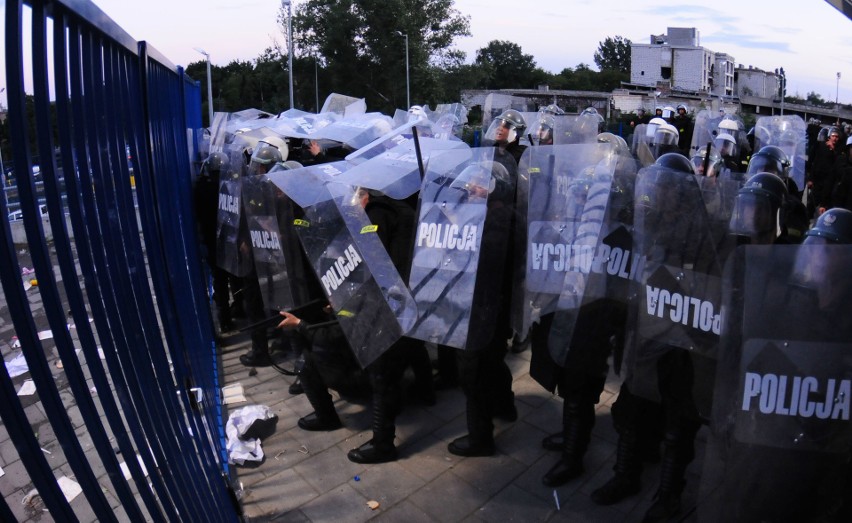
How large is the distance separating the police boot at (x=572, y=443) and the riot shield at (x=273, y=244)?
1.79 m

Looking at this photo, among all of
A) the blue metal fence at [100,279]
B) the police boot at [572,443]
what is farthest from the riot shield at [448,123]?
the blue metal fence at [100,279]

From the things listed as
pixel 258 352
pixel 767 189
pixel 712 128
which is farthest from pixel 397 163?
pixel 712 128

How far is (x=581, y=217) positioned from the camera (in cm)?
306

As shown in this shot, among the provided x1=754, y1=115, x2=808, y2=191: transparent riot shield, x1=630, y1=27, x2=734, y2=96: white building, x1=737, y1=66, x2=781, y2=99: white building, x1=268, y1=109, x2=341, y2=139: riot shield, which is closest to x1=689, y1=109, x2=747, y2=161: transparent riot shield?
x1=754, y1=115, x2=808, y2=191: transparent riot shield

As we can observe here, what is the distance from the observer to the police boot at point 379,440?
371 cm

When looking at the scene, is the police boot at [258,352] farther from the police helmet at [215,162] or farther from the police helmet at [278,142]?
the police helmet at [278,142]

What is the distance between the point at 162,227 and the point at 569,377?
211 centimetres

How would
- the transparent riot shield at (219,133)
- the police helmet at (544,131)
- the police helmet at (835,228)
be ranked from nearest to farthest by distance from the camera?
the police helmet at (835,228)
the transparent riot shield at (219,133)
the police helmet at (544,131)

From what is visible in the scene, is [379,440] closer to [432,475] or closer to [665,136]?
[432,475]

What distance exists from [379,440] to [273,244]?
1.52 metres

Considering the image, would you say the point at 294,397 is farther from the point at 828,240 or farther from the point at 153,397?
the point at 828,240

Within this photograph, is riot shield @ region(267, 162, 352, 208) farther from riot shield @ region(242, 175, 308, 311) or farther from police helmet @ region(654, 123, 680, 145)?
police helmet @ region(654, 123, 680, 145)

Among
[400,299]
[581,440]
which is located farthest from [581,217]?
[581,440]

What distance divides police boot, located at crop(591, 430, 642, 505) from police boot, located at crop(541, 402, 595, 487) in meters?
0.20
